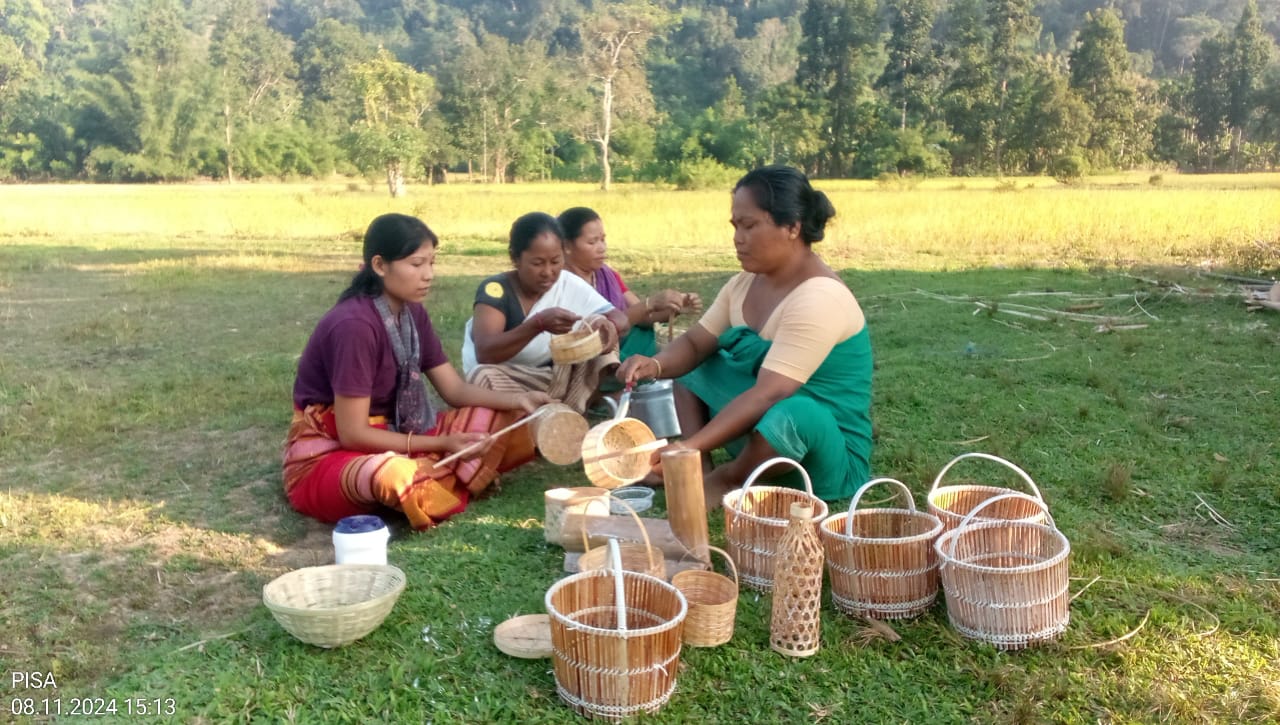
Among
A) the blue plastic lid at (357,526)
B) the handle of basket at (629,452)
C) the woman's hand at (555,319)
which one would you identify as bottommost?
the blue plastic lid at (357,526)

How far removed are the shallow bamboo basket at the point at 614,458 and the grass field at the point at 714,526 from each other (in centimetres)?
31

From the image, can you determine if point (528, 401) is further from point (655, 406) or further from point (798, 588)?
point (798, 588)

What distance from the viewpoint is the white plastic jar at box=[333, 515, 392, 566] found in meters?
2.85

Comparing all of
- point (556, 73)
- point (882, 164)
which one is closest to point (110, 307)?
point (882, 164)

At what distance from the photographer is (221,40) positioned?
183ft

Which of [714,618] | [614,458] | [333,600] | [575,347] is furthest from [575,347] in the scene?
[714,618]

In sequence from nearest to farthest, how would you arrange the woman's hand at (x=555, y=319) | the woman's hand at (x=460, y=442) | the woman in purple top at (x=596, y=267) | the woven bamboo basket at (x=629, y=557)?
1. the woven bamboo basket at (x=629, y=557)
2. the woman's hand at (x=460, y=442)
3. the woman's hand at (x=555, y=319)
4. the woman in purple top at (x=596, y=267)

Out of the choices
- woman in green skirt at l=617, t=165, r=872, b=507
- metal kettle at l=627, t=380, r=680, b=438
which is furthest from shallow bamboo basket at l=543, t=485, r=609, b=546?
metal kettle at l=627, t=380, r=680, b=438

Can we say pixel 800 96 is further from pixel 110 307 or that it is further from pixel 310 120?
pixel 110 307

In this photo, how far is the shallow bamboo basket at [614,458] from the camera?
3090 mm

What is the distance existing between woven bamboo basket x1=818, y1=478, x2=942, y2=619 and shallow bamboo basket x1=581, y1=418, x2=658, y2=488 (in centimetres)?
71

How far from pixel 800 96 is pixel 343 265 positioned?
28.9 m

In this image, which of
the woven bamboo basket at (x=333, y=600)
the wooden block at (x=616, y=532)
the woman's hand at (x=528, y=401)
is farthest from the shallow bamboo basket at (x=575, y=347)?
the woven bamboo basket at (x=333, y=600)

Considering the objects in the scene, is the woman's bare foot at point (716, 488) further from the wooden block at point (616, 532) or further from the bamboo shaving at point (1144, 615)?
the bamboo shaving at point (1144, 615)
